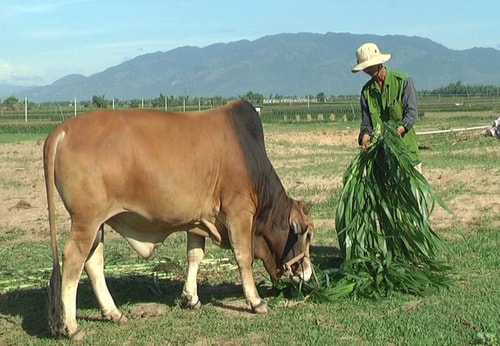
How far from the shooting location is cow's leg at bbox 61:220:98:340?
22.8ft

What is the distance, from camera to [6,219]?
14.2m

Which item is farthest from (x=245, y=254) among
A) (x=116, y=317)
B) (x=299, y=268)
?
(x=116, y=317)

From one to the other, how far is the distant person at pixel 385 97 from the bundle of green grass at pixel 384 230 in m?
0.23

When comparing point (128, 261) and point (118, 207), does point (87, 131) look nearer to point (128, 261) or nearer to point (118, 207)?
point (118, 207)

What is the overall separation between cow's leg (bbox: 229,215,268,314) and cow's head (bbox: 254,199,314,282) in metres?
0.36

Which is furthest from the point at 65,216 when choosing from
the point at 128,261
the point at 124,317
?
the point at 124,317

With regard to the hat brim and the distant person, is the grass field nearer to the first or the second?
the distant person

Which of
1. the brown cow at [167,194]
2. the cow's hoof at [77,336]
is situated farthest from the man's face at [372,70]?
the cow's hoof at [77,336]

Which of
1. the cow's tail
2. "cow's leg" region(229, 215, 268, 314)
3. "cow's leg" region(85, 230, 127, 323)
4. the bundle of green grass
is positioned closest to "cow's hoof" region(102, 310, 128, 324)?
"cow's leg" region(85, 230, 127, 323)

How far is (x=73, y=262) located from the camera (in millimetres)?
6973

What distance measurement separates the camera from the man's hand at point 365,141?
8.64m

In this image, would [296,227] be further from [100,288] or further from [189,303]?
[100,288]

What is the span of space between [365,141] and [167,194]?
98.6 inches

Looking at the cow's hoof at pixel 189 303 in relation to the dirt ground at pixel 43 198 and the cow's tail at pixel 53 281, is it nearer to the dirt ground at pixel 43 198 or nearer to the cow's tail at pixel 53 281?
the cow's tail at pixel 53 281
